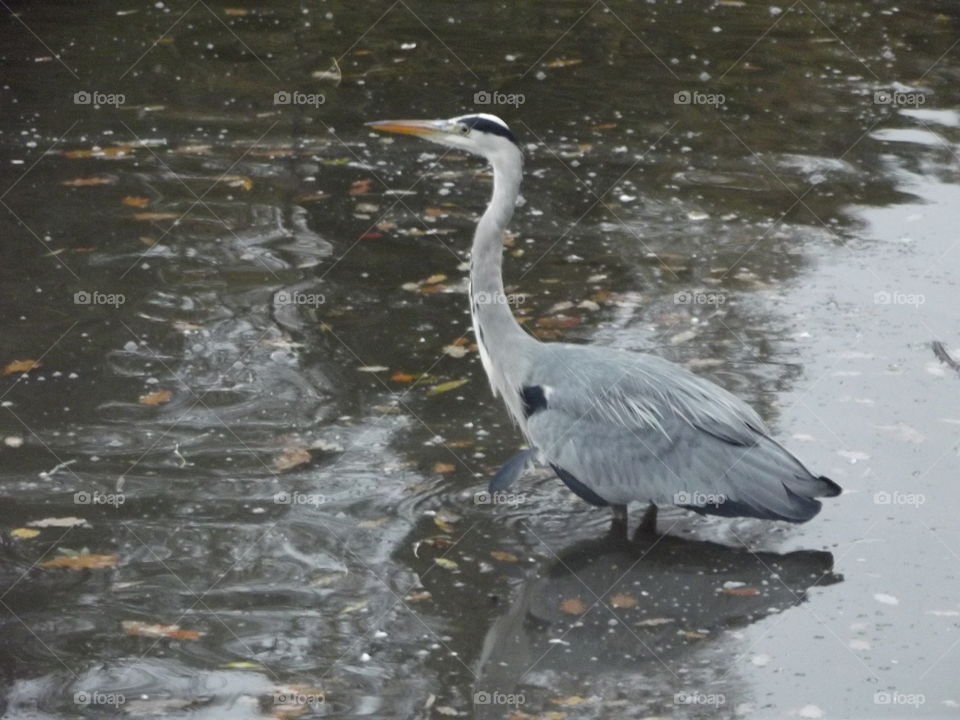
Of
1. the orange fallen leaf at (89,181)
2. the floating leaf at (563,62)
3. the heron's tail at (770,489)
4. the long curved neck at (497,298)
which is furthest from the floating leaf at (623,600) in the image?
the floating leaf at (563,62)

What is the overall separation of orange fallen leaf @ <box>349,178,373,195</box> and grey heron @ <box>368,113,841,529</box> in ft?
10.9

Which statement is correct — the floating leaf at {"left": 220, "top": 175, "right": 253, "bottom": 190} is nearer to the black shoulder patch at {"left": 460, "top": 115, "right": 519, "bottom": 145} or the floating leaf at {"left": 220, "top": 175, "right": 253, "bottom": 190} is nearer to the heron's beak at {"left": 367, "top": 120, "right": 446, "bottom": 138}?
the heron's beak at {"left": 367, "top": 120, "right": 446, "bottom": 138}

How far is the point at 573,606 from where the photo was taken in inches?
223

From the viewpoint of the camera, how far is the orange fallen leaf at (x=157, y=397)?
280 inches

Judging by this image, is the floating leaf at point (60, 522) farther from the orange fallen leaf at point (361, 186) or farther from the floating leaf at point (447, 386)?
the orange fallen leaf at point (361, 186)

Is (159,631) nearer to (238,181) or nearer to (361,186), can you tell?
(361,186)

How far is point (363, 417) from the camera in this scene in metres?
7.04

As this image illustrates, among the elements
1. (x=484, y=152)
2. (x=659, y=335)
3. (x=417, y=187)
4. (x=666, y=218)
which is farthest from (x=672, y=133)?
(x=484, y=152)

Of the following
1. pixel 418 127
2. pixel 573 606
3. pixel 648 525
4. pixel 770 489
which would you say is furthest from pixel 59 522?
pixel 770 489

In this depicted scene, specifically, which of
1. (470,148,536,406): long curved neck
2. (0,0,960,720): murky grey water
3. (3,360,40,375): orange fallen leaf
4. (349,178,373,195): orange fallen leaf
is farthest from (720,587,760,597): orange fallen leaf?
(349,178,373,195): orange fallen leaf

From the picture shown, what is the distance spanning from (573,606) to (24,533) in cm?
238

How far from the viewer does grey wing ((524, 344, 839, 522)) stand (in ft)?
19.1

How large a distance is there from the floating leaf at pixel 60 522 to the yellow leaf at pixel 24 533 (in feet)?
0.13

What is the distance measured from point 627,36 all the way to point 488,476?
24.1 ft
